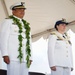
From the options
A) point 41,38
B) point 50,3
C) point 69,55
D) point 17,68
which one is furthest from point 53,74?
point 50,3

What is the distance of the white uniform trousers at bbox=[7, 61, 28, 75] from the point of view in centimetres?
329

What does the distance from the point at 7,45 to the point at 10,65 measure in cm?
20

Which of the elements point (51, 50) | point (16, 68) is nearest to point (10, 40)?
point (16, 68)

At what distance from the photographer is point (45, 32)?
573 cm

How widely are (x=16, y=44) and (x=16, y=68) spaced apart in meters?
0.24

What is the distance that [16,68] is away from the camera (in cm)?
330

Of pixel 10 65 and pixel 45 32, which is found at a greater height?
pixel 45 32

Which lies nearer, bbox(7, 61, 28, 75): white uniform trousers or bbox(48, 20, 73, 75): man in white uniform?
→ bbox(7, 61, 28, 75): white uniform trousers

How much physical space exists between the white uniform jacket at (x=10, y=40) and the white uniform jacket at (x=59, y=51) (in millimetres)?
480

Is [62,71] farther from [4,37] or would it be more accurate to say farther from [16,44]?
[4,37]

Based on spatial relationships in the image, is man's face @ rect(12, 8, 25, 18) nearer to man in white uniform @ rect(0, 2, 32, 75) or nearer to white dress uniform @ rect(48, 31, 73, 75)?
man in white uniform @ rect(0, 2, 32, 75)

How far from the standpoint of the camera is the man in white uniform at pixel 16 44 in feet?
10.8

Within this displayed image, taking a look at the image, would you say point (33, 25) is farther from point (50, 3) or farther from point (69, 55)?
point (69, 55)

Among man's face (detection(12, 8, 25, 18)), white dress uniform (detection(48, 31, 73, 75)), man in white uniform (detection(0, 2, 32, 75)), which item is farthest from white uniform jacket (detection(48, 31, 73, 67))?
man's face (detection(12, 8, 25, 18))
